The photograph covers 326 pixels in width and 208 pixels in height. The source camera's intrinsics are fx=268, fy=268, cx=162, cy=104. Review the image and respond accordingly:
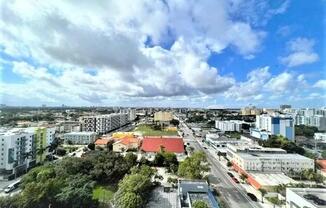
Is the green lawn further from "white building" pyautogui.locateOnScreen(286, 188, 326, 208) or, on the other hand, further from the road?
"white building" pyautogui.locateOnScreen(286, 188, 326, 208)

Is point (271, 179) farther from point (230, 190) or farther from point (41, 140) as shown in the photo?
point (41, 140)

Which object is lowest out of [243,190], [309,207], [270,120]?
[243,190]

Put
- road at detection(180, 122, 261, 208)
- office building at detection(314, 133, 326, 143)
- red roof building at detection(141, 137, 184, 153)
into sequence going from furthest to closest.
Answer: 1. office building at detection(314, 133, 326, 143)
2. red roof building at detection(141, 137, 184, 153)
3. road at detection(180, 122, 261, 208)

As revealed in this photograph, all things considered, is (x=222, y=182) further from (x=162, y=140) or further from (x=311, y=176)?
(x=162, y=140)

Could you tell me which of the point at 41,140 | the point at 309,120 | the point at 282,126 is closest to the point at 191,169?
the point at 41,140

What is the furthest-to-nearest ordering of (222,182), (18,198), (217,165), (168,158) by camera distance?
(217,165) → (168,158) → (222,182) → (18,198)

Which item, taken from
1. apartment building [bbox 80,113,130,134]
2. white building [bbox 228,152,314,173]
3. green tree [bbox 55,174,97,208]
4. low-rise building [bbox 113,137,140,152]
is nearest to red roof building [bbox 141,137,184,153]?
low-rise building [bbox 113,137,140,152]

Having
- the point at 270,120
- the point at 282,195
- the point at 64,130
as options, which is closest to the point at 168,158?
the point at 282,195
